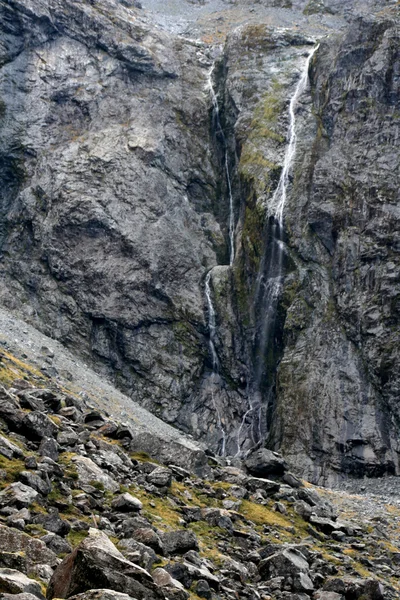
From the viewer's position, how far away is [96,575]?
11.7 m

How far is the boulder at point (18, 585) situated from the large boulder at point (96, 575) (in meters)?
0.51

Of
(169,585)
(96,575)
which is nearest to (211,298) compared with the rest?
(169,585)

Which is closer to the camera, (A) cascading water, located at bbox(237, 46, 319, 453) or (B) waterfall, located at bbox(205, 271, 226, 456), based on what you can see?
(A) cascading water, located at bbox(237, 46, 319, 453)

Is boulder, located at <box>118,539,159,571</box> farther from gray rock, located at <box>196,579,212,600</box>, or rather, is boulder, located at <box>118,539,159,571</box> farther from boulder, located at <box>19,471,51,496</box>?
boulder, located at <box>19,471,51,496</box>

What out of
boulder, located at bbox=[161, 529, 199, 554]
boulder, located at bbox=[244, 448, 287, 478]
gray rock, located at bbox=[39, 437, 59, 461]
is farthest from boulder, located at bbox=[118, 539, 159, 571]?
boulder, located at bbox=[244, 448, 287, 478]

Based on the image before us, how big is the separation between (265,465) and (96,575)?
24453 millimetres

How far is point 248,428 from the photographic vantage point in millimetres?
70062

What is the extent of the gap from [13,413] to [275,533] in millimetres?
10842

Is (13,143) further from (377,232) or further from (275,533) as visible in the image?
(275,533)

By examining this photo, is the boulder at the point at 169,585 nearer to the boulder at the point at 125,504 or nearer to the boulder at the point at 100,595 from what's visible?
the boulder at the point at 100,595

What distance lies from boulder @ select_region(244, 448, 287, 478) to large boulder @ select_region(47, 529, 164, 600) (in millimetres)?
23378

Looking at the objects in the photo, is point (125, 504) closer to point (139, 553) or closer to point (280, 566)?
point (139, 553)

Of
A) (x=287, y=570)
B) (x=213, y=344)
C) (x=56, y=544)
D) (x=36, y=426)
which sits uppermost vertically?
(x=213, y=344)

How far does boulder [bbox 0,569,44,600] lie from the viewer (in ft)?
35.4
